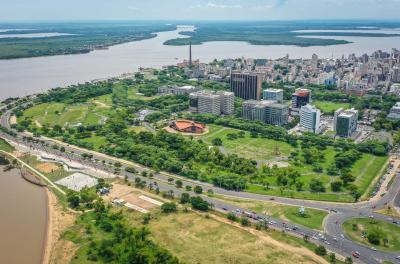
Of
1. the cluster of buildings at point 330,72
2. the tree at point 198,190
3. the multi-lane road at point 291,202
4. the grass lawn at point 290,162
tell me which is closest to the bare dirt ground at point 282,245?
the multi-lane road at point 291,202

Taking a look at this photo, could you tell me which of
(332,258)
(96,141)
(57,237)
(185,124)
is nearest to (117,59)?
(185,124)

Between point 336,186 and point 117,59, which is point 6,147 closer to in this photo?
point 336,186

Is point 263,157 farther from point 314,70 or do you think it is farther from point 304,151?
point 314,70

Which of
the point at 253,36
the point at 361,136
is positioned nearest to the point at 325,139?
the point at 361,136

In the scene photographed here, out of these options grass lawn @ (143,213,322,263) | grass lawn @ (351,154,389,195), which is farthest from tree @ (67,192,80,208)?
grass lawn @ (351,154,389,195)

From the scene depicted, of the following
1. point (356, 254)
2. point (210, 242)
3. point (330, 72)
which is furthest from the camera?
point (330, 72)

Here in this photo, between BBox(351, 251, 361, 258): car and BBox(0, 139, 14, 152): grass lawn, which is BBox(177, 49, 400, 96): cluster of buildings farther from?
BBox(351, 251, 361, 258): car
